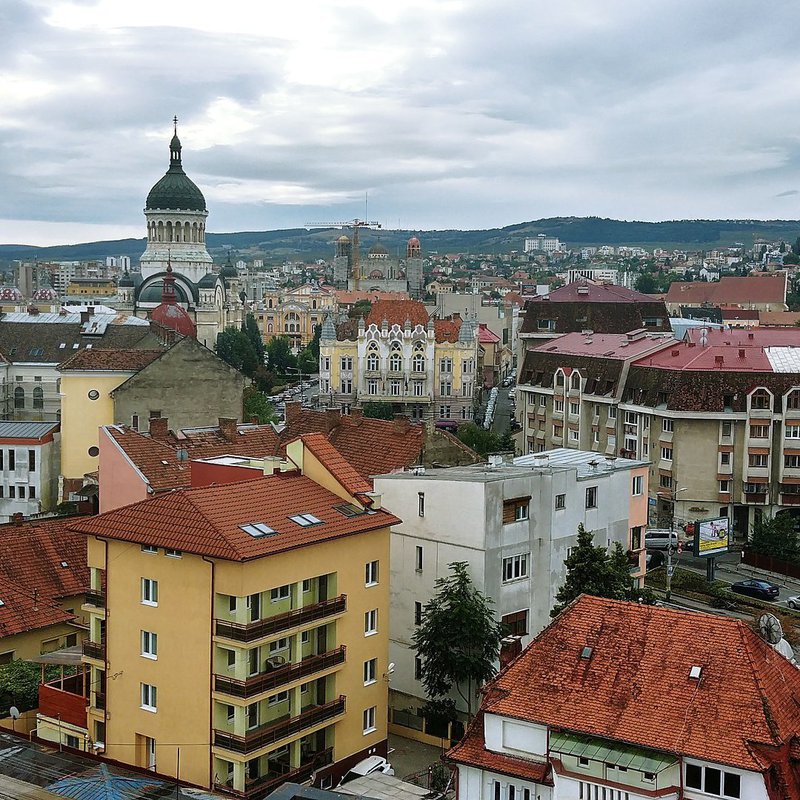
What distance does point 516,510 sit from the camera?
37.7 metres

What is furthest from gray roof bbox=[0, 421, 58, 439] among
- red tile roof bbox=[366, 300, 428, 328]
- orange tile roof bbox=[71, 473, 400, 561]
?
red tile roof bbox=[366, 300, 428, 328]

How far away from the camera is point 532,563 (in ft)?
126

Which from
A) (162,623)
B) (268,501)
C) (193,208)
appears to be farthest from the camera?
(193,208)

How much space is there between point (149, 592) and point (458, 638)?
914cm

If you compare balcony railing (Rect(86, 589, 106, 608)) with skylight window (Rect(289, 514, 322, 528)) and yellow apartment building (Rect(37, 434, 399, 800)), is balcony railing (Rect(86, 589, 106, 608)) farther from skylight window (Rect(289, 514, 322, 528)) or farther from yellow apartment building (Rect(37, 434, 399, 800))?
skylight window (Rect(289, 514, 322, 528))

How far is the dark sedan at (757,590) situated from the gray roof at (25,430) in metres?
39.0

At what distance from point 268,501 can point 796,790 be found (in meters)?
15.7

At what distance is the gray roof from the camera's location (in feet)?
221

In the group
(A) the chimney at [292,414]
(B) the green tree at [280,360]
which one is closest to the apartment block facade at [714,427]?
(A) the chimney at [292,414]

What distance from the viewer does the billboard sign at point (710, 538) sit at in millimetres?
54125

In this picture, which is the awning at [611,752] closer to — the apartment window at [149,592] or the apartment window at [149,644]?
the apartment window at [149,644]

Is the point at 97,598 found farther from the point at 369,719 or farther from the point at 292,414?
the point at 292,414

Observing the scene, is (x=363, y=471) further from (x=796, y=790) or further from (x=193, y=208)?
(x=193, y=208)

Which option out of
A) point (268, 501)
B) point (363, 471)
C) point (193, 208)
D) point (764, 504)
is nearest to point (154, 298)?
point (193, 208)
